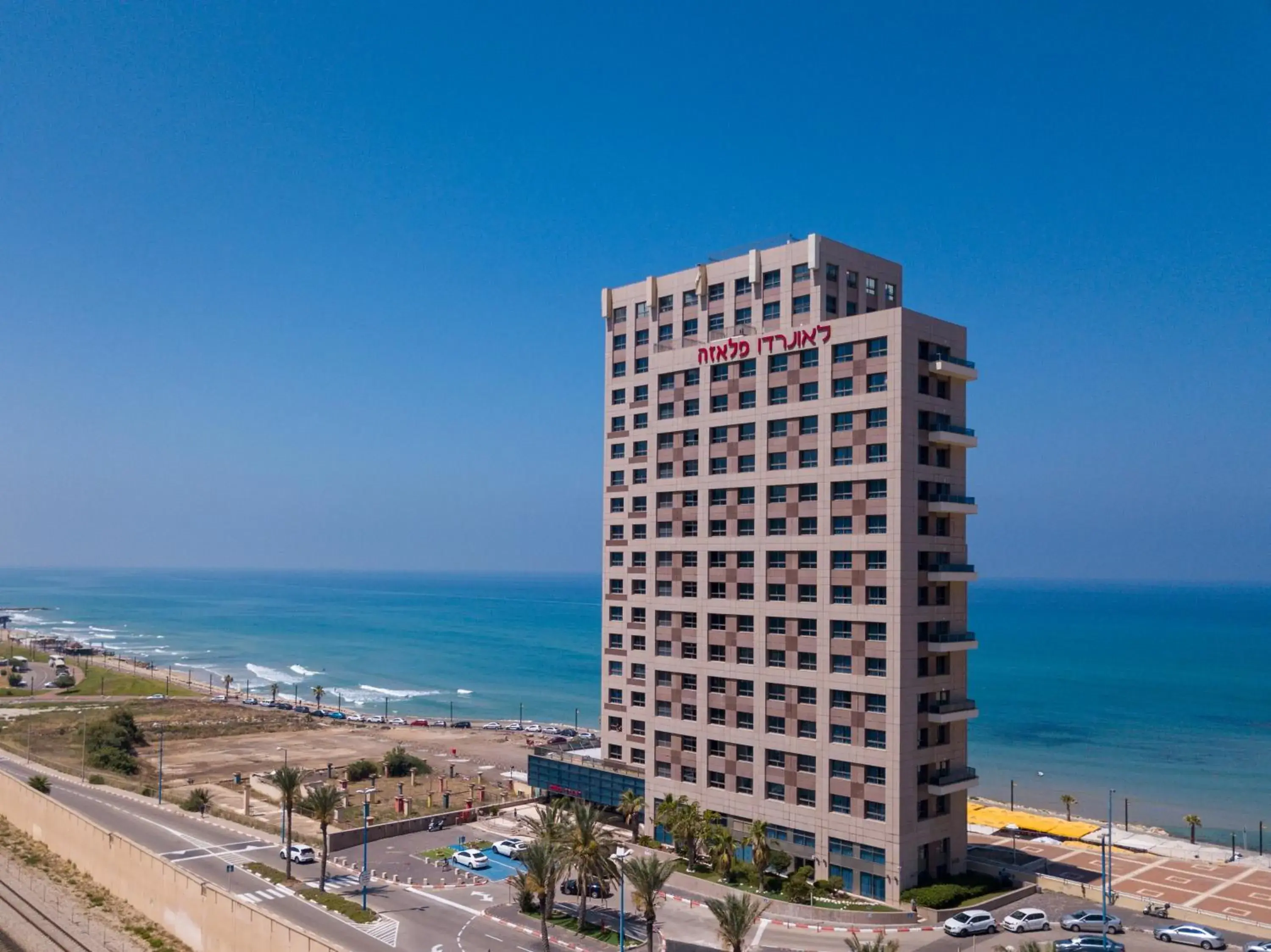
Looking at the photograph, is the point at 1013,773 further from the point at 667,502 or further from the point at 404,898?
the point at 404,898

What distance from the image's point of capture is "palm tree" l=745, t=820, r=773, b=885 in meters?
59.8

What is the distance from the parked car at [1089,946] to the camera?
161 feet

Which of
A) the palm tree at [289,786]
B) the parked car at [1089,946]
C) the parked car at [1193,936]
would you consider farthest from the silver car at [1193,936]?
the palm tree at [289,786]

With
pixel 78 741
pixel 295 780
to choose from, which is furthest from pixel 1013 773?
pixel 78 741

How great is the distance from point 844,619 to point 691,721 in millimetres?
14815

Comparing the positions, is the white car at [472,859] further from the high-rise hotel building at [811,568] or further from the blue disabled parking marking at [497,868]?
the high-rise hotel building at [811,568]

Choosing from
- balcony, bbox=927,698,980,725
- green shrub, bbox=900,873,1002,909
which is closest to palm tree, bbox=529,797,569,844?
green shrub, bbox=900,873,1002,909

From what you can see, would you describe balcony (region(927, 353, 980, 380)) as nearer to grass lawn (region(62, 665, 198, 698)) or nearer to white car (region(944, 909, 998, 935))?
white car (region(944, 909, 998, 935))

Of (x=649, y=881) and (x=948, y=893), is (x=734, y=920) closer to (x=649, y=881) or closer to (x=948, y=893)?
(x=649, y=881)

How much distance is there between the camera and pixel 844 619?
60906mm

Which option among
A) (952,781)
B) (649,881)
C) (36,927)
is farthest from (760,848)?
(36,927)

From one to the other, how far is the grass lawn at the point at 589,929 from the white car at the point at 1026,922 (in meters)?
21.8

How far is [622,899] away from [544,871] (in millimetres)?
4419

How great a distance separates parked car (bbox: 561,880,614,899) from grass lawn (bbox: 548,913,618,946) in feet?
8.10
